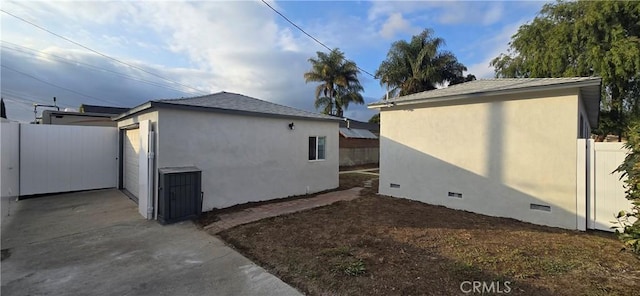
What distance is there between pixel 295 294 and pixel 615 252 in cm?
507

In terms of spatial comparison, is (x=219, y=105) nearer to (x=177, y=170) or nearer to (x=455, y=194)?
(x=177, y=170)

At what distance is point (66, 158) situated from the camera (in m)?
8.86

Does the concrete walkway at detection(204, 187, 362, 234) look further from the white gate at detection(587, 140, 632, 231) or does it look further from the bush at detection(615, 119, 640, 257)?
the bush at detection(615, 119, 640, 257)

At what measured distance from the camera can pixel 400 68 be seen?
2209cm

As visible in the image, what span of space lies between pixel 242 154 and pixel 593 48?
18395mm

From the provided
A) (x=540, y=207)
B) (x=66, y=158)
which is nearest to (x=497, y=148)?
(x=540, y=207)

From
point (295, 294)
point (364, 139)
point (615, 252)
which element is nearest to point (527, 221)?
point (615, 252)

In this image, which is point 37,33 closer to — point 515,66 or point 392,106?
point 392,106

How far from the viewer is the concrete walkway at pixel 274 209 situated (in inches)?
225

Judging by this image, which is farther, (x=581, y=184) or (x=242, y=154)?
(x=242, y=154)

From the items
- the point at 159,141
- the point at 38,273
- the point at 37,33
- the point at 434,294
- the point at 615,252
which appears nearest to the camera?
the point at 434,294

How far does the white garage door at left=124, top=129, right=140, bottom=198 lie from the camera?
812 cm

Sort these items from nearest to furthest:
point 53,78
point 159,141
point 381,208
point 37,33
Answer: point 159,141 < point 381,208 < point 37,33 < point 53,78

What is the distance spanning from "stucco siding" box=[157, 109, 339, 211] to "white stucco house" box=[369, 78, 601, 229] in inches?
109
